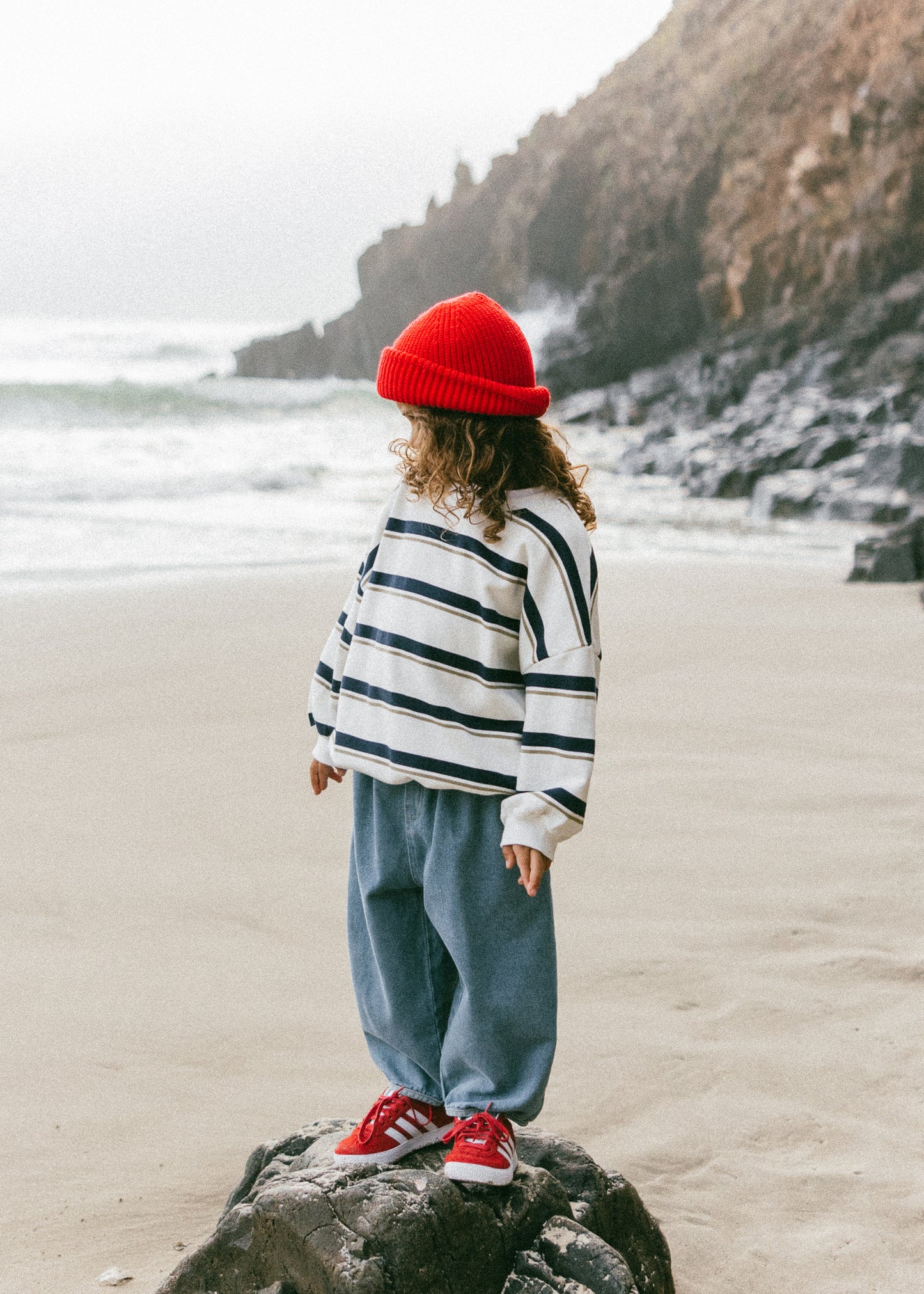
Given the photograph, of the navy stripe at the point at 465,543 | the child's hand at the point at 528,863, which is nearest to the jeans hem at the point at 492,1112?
the child's hand at the point at 528,863

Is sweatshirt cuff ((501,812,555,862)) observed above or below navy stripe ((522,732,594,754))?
below

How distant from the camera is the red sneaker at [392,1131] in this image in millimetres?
1806

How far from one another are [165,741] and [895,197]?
3057 cm

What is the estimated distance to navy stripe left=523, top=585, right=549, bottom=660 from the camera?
5.60ft

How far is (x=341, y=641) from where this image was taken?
76.6 inches

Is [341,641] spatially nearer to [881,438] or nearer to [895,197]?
[881,438]

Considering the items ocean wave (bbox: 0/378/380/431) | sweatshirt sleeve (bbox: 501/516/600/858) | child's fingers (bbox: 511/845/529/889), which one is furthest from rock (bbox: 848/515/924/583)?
ocean wave (bbox: 0/378/380/431)

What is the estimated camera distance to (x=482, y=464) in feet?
5.73

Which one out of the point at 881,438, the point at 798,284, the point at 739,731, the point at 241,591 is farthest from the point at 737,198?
the point at 739,731

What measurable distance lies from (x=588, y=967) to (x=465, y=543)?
1535 mm

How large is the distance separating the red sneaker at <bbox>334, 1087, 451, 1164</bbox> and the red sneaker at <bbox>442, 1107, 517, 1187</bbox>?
0.10m

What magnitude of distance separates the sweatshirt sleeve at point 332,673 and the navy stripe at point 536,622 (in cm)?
28

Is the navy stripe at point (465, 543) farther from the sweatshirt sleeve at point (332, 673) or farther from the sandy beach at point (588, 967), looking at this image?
the sandy beach at point (588, 967)

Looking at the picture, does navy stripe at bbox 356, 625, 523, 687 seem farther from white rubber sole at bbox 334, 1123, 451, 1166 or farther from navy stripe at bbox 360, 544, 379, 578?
white rubber sole at bbox 334, 1123, 451, 1166
